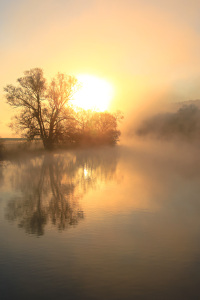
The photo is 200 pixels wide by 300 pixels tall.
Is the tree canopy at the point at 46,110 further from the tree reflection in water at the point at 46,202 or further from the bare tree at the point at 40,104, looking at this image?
the tree reflection in water at the point at 46,202

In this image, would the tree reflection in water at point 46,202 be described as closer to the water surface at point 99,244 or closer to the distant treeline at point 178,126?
the water surface at point 99,244

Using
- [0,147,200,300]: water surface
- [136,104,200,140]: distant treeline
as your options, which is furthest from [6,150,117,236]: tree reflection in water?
[136,104,200,140]: distant treeline

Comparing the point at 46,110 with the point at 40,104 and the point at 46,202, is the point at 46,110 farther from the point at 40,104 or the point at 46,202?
the point at 46,202

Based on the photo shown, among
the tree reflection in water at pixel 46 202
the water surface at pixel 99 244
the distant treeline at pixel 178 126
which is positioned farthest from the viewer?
the distant treeline at pixel 178 126

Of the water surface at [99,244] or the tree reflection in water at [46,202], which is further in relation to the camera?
the tree reflection in water at [46,202]

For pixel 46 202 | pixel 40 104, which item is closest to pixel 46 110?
pixel 40 104

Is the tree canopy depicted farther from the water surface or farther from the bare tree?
the water surface

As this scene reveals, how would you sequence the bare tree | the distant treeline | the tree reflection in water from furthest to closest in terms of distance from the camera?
the distant treeline → the bare tree → the tree reflection in water

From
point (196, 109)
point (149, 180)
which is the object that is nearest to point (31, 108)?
point (149, 180)

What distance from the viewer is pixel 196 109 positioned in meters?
117

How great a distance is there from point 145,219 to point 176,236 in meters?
1.65

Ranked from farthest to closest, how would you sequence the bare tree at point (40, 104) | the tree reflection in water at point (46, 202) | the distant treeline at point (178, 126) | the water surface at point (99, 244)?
the distant treeline at point (178, 126), the bare tree at point (40, 104), the tree reflection in water at point (46, 202), the water surface at point (99, 244)

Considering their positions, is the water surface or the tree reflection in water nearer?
the water surface

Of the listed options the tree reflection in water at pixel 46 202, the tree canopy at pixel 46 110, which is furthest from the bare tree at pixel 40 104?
the tree reflection in water at pixel 46 202
